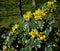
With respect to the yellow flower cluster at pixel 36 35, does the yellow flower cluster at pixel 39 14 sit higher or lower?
higher

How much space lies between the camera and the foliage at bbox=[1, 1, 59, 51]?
755cm

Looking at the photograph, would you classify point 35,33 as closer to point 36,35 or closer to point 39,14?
point 36,35

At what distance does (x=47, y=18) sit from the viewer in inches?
309

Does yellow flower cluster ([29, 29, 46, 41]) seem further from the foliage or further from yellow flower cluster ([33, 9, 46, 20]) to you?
yellow flower cluster ([33, 9, 46, 20])

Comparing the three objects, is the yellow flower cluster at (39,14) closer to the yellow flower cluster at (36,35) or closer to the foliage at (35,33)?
the foliage at (35,33)

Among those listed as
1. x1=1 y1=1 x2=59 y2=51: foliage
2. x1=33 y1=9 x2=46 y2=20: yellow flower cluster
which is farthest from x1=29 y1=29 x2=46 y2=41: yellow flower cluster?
x1=33 y1=9 x2=46 y2=20: yellow flower cluster

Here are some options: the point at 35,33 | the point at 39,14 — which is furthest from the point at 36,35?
the point at 39,14

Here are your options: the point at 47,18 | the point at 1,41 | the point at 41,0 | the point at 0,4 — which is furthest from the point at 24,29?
the point at 41,0

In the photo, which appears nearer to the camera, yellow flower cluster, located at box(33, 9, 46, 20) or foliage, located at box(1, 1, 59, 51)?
foliage, located at box(1, 1, 59, 51)

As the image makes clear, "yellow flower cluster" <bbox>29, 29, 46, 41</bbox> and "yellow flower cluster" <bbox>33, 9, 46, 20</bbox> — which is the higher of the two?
"yellow flower cluster" <bbox>33, 9, 46, 20</bbox>

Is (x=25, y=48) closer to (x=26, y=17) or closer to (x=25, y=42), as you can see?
(x=25, y=42)

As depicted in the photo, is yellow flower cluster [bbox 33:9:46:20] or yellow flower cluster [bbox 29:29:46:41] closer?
yellow flower cluster [bbox 29:29:46:41]

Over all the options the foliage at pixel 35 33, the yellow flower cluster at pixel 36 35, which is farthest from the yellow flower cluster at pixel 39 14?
the yellow flower cluster at pixel 36 35

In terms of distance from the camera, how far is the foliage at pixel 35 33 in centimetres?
→ 755
